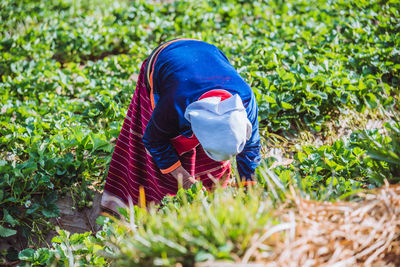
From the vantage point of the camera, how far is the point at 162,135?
1.90 meters

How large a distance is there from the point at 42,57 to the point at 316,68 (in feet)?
9.37

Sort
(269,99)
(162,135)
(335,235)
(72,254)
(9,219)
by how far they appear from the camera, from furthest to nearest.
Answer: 1. (269,99)
2. (9,219)
3. (162,135)
4. (72,254)
5. (335,235)

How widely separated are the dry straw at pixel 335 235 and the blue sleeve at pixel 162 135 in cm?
74

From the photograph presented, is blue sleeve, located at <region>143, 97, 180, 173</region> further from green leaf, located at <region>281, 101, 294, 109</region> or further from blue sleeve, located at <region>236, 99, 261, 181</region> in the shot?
green leaf, located at <region>281, 101, 294, 109</region>

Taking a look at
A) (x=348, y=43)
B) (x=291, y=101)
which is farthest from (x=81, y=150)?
(x=348, y=43)

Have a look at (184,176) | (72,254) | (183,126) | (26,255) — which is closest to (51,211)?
(26,255)

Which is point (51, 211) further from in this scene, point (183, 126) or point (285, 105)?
point (285, 105)

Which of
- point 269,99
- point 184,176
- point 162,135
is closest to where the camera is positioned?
point 162,135

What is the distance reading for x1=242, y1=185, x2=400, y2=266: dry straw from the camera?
1.13 meters

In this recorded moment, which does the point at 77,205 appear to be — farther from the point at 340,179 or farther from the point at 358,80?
the point at 358,80

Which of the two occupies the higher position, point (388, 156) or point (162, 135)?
point (388, 156)

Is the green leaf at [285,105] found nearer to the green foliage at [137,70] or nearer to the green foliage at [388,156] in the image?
the green foliage at [137,70]

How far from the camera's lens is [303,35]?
12.8 ft

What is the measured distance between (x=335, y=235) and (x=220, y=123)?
623mm
